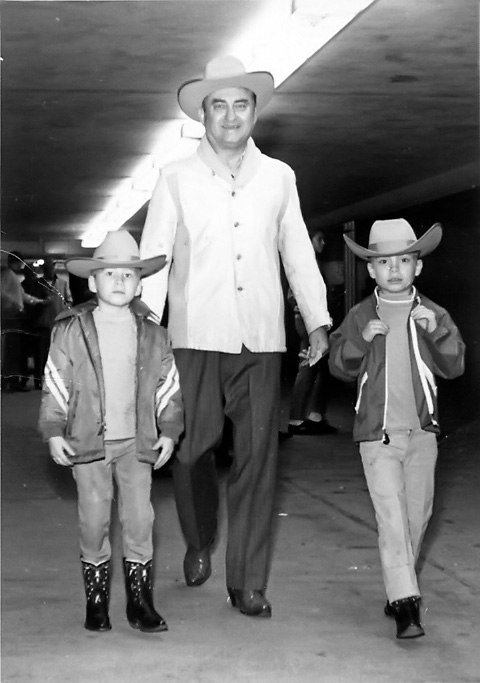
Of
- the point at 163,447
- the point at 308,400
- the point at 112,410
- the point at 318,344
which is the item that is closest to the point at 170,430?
Result: the point at 163,447

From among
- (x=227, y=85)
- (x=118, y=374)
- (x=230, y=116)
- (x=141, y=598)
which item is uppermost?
(x=227, y=85)

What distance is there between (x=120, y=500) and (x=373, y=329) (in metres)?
1.06

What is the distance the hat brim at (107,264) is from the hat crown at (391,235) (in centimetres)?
77

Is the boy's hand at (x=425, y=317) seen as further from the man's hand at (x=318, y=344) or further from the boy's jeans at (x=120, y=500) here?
the boy's jeans at (x=120, y=500)

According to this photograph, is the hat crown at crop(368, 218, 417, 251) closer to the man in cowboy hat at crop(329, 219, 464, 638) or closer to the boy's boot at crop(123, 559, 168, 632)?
the man in cowboy hat at crop(329, 219, 464, 638)

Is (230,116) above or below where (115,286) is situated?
above

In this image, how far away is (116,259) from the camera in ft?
15.0

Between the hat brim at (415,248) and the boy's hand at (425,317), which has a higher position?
the hat brim at (415,248)

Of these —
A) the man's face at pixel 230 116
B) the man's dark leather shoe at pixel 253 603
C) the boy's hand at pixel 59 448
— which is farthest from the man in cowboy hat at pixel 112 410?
the man's face at pixel 230 116

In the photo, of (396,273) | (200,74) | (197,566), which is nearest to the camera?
(396,273)

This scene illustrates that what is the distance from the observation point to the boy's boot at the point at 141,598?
4555 mm

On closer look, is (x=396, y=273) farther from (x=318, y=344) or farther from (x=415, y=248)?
(x=318, y=344)

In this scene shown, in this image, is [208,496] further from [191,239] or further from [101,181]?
[101,181]

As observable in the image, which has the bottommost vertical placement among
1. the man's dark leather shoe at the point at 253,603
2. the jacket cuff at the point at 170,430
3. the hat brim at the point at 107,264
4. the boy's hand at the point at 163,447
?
the man's dark leather shoe at the point at 253,603
